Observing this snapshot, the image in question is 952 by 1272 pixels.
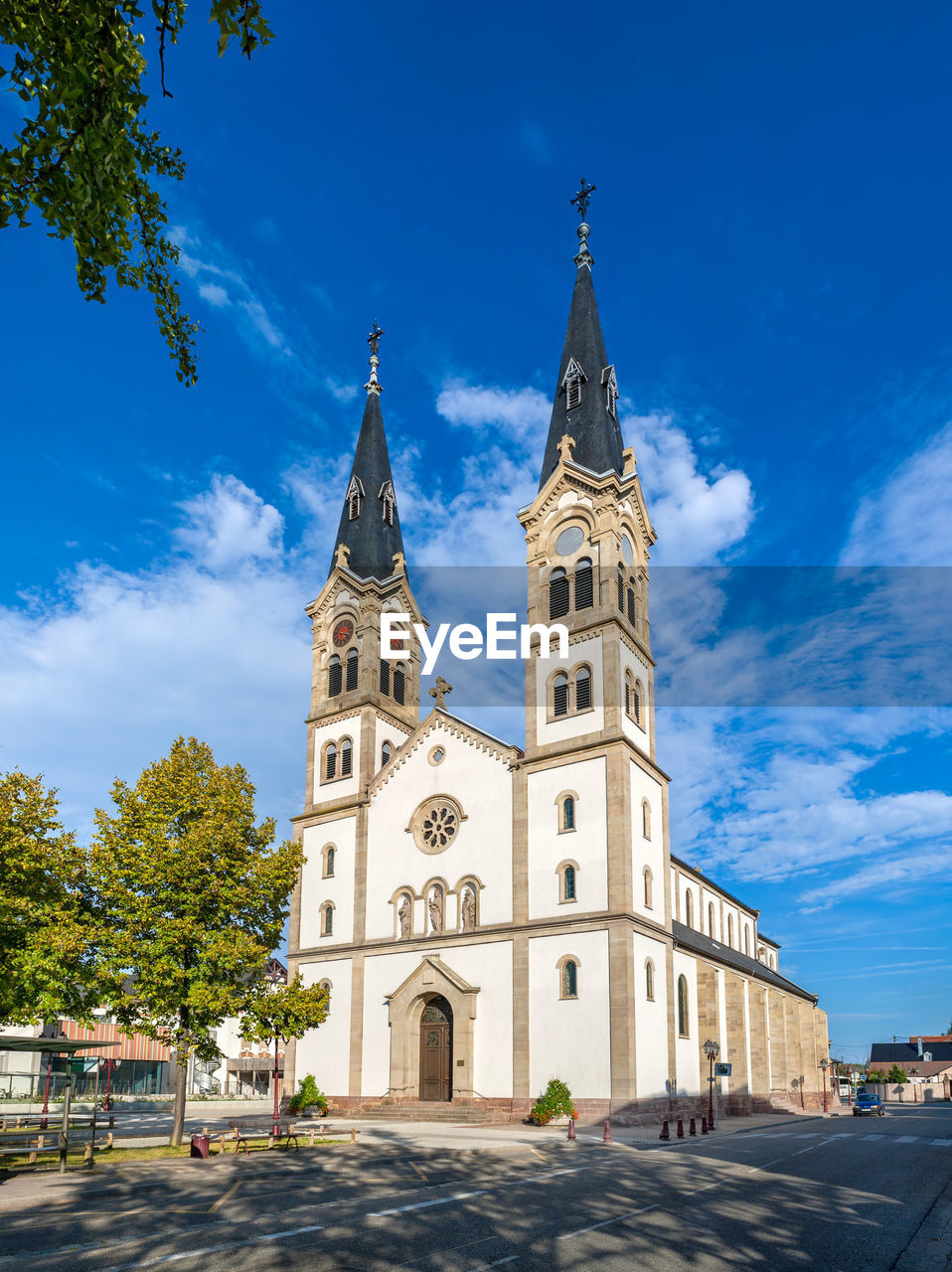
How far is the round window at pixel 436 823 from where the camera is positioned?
4294 cm

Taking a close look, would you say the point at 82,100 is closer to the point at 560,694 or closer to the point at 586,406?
the point at 560,694

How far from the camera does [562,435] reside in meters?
47.8

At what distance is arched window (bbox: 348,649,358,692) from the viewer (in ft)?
167

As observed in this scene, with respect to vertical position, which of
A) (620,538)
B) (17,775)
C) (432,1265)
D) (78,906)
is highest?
(620,538)

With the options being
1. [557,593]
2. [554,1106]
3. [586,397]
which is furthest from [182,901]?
[586,397]

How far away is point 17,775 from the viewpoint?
98.6ft

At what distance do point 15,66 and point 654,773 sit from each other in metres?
37.5

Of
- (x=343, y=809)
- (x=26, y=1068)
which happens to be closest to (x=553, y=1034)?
(x=343, y=809)

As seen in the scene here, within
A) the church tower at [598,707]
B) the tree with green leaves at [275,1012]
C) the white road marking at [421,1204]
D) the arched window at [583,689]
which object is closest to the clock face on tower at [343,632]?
the church tower at [598,707]

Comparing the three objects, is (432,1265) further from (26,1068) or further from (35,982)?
(26,1068)

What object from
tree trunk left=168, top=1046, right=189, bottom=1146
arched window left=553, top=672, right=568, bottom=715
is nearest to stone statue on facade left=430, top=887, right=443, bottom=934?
arched window left=553, top=672, right=568, bottom=715

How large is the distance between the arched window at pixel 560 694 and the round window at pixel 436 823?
6.17 m

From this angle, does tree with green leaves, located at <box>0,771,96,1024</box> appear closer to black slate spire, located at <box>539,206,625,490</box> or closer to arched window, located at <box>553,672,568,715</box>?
arched window, located at <box>553,672,568,715</box>

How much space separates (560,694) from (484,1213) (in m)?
27.9
